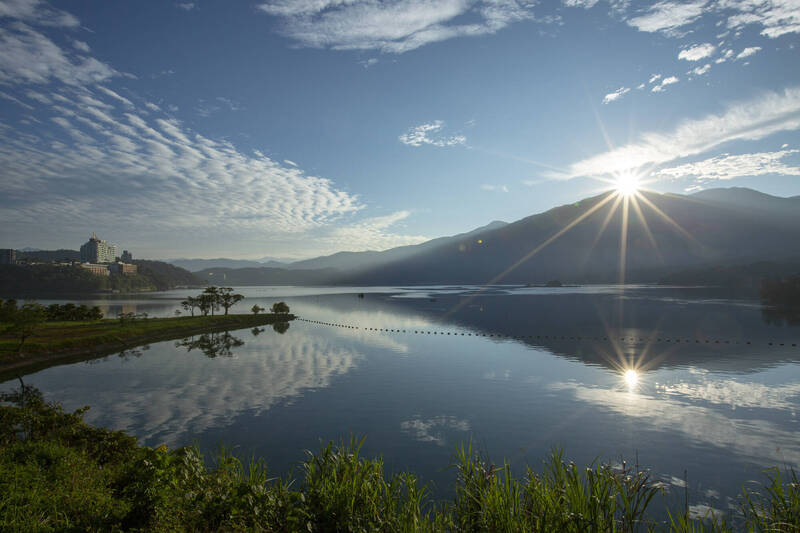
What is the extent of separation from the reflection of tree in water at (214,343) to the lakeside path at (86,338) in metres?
4.95

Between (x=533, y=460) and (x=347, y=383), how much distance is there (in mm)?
21499

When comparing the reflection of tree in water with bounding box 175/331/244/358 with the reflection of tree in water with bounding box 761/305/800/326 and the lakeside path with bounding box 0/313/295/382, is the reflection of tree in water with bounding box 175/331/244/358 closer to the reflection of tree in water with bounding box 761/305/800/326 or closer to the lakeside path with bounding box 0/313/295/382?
the lakeside path with bounding box 0/313/295/382

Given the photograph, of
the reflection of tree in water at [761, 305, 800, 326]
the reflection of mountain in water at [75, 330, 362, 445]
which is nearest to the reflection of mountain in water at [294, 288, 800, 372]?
the reflection of tree in water at [761, 305, 800, 326]

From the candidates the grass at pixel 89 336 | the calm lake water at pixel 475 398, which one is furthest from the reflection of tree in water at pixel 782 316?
the grass at pixel 89 336

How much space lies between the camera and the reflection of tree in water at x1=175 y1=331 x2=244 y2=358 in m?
57.5

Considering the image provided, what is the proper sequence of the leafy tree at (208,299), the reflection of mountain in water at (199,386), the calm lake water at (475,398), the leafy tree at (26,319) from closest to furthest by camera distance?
the calm lake water at (475,398) → the reflection of mountain in water at (199,386) → the leafy tree at (26,319) → the leafy tree at (208,299)

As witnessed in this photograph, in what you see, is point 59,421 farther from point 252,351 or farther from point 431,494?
point 252,351

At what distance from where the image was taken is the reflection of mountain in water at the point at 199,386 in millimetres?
28250

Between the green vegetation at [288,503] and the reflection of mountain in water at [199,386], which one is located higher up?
the green vegetation at [288,503]

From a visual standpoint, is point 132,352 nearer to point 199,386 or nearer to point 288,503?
point 199,386

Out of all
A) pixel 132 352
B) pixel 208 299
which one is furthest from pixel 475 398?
pixel 208 299

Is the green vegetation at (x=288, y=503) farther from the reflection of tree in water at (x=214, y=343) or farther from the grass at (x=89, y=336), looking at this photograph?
the grass at (x=89, y=336)

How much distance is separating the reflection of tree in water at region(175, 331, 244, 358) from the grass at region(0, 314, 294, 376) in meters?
5.32

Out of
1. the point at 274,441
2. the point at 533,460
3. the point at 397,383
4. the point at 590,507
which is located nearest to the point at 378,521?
the point at 590,507
